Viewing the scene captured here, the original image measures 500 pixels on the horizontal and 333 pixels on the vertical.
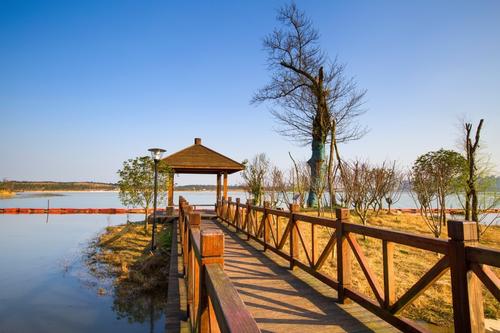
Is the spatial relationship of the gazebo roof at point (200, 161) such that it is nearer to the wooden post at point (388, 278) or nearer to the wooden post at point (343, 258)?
the wooden post at point (343, 258)

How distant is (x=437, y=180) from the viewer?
10.2 meters

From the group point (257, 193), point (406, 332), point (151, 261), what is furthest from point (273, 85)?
point (406, 332)

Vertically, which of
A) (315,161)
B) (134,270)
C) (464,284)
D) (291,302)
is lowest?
(134,270)

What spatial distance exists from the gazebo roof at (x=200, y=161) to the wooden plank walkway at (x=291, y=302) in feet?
34.0

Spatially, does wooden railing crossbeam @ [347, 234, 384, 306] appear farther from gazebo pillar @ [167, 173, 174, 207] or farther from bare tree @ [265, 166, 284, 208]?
bare tree @ [265, 166, 284, 208]

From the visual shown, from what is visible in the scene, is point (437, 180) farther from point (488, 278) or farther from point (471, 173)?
point (488, 278)

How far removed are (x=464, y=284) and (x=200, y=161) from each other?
1492 cm

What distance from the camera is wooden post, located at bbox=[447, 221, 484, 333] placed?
7.22 feet

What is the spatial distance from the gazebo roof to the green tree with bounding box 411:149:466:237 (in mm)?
8620

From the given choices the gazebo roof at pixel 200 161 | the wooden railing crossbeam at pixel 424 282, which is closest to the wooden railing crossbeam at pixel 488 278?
the wooden railing crossbeam at pixel 424 282

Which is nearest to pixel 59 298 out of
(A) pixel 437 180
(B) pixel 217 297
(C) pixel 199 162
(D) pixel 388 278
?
(C) pixel 199 162

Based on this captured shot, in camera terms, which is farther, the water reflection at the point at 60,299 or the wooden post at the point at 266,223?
the water reflection at the point at 60,299

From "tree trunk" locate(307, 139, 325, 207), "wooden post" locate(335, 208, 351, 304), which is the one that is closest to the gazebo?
"tree trunk" locate(307, 139, 325, 207)

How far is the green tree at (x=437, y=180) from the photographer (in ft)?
34.0
